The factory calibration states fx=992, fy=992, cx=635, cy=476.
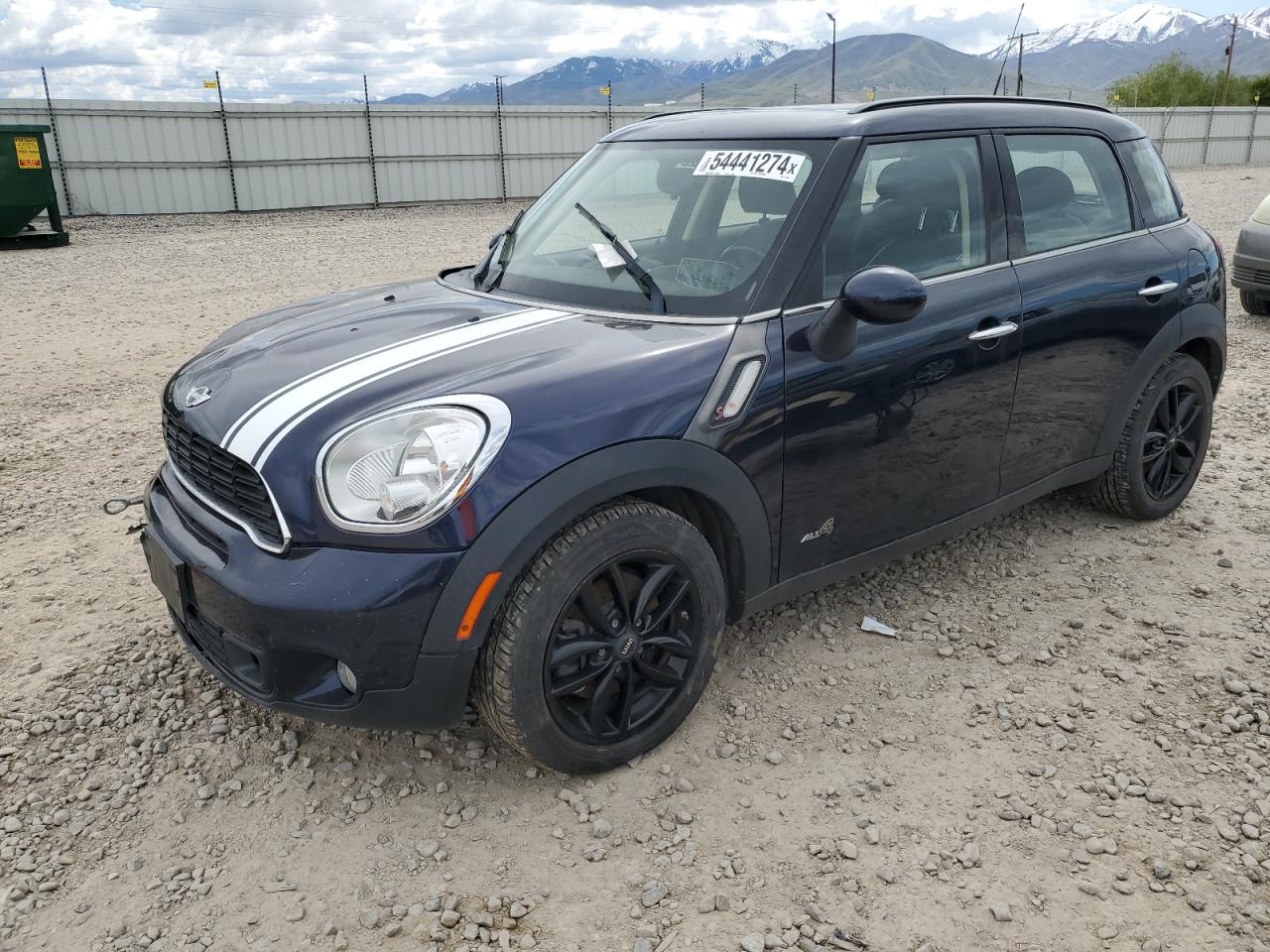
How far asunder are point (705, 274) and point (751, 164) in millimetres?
459

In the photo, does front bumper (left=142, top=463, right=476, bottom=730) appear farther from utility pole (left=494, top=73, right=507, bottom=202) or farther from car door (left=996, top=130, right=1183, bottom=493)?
utility pole (left=494, top=73, right=507, bottom=202)

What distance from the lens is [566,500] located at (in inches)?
93.8

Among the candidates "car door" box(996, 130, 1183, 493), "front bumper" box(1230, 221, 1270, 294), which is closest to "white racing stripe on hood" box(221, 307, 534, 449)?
"car door" box(996, 130, 1183, 493)

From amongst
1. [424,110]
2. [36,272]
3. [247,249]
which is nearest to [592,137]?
[424,110]

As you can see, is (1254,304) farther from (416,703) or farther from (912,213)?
(416,703)

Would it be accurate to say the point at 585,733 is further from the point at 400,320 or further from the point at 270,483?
the point at 400,320

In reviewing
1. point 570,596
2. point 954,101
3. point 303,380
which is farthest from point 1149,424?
point 303,380

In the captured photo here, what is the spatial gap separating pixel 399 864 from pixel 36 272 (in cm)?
1266

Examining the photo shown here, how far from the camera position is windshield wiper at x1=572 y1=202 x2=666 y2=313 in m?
2.94

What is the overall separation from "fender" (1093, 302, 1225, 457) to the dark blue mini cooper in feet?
0.05

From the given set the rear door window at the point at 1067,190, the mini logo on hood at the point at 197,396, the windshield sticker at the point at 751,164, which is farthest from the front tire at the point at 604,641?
the rear door window at the point at 1067,190

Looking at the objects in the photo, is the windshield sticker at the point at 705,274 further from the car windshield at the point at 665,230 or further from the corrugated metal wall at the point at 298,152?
the corrugated metal wall at the point at 298,152

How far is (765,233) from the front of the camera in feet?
9.71

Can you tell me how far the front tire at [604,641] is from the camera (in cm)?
243
